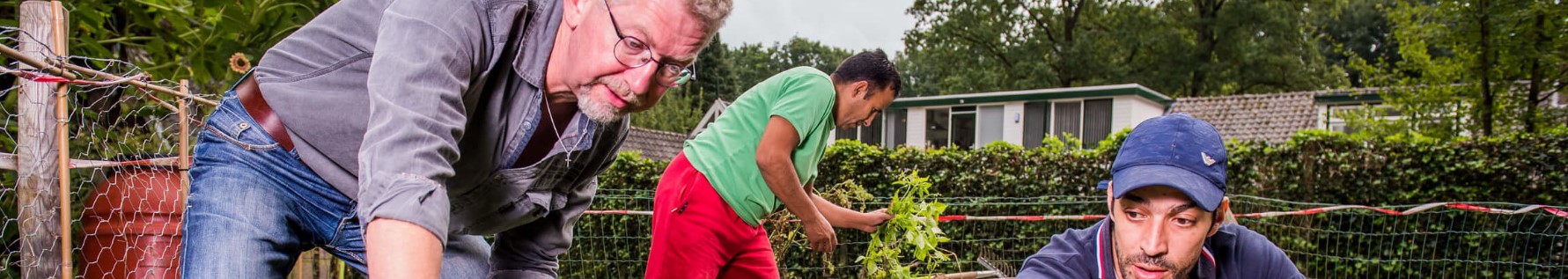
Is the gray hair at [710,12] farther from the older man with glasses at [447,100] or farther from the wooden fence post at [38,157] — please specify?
the wooden fence post at [38,157]

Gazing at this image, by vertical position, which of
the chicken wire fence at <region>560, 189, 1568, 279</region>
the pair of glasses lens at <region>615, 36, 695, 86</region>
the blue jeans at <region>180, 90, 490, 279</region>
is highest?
the pair of glasses lens at <region>615, 36, 695, 86</region>

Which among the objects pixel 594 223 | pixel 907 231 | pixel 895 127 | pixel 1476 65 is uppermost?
pixel 1476 65

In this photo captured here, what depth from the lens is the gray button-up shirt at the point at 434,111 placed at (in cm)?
116

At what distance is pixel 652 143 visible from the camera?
695 inches

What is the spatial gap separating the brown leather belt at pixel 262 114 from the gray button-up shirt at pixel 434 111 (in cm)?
3

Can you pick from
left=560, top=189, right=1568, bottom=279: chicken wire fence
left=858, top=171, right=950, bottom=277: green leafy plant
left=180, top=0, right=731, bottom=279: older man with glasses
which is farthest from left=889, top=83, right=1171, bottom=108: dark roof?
left=180, top=0, right=731, bottom=279: older man with glasses

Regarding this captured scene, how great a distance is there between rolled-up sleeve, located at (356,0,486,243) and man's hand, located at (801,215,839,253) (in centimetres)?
189

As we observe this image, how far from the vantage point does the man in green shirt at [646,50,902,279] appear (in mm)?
2770

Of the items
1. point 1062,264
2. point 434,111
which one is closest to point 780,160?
point 1062,264

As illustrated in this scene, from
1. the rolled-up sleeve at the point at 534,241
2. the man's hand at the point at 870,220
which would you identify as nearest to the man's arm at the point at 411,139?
the rolled-up sleeve at the point at 534,241

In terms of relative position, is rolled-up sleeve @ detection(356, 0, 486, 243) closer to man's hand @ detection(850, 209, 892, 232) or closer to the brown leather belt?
the brown leather belt

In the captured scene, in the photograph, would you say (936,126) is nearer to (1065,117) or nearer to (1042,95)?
(1042,95)

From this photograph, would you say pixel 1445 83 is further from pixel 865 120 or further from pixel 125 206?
pixel 125 206

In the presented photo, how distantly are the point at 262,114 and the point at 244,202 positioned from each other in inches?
6.5
